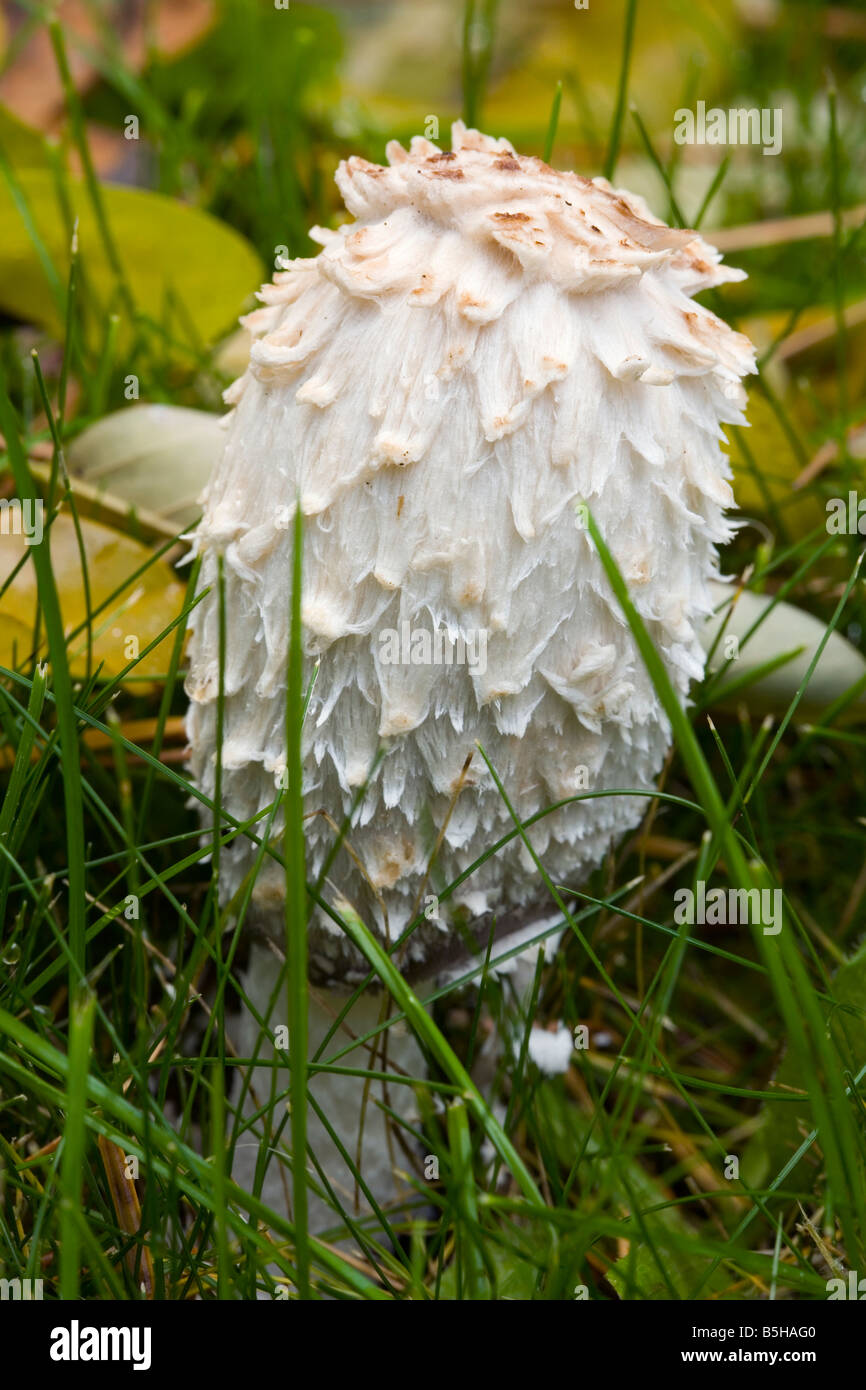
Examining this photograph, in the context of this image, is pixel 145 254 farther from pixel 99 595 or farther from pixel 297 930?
pixel 297 930

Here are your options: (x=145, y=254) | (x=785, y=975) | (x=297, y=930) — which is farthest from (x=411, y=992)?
(x=145, y=254)

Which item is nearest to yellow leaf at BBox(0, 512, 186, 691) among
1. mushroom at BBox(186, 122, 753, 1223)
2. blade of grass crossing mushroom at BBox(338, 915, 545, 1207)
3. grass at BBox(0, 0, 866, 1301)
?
grass at BBox(0, 0, 866, 1301)

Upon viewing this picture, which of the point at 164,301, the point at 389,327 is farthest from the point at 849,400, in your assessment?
the point at 389,327

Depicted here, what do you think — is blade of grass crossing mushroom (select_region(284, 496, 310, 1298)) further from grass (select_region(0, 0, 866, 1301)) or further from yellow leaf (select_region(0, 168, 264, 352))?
yellow leaf (select_region(0, 168, 264, 352))

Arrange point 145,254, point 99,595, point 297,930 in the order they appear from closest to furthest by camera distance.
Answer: point 297,930 < point 99,595 < point 145,254

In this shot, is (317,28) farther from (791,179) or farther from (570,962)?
(570,962)

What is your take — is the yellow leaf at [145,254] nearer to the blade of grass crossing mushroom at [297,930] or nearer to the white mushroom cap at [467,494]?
the white mushroom cap at [467,494]
